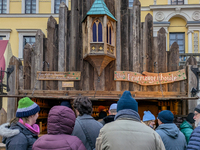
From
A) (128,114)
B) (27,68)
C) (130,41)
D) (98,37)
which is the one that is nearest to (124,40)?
(130,41)

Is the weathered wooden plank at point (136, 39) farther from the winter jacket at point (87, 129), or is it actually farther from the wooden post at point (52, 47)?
the winter jacket at point (87, 129)

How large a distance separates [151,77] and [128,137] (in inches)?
275

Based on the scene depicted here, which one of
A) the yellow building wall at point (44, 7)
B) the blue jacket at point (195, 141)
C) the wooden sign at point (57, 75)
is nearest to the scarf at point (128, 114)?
the blue jacket at point (195, 141)

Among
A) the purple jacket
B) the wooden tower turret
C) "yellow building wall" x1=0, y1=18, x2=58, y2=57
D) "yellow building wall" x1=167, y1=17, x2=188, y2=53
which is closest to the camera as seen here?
the purple jacket

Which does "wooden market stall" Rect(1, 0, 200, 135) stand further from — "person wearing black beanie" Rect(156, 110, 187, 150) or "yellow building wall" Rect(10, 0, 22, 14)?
"yellow building wall" Rect(10, 0, 22, 14)

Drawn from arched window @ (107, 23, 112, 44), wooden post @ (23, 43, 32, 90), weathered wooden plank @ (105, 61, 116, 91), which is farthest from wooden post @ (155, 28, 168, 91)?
wooden post @ (23, 43, 32, 90)

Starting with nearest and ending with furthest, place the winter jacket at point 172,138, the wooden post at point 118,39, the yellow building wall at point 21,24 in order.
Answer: the winter jacket at point 172,138 → the wooden post at point 118,39 → the yellow building wall at point 21,24

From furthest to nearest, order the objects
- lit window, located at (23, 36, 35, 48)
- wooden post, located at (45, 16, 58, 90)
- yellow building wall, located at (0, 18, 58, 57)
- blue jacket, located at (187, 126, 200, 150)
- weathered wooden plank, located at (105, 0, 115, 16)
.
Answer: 1. yellow building wall, located at (0, 18, 58, 57)
2. lit window, located at (23, 36, 35, 48)
3. weathered wooden plank, located at (105, 0, 115, 16)
4. wooden post, located at (45, 16, 58, 90)
5. blue jacket, located at (187, 126, 200, 150)

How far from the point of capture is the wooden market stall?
29.8 ft

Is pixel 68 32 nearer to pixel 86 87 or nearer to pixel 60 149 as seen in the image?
pixel 86 87

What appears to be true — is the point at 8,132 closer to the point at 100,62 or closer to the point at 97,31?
the point at 100,62

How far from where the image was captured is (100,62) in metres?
9.05

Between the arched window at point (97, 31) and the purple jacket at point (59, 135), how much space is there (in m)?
6.17

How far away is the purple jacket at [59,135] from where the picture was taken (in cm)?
281
